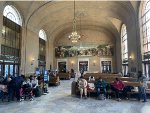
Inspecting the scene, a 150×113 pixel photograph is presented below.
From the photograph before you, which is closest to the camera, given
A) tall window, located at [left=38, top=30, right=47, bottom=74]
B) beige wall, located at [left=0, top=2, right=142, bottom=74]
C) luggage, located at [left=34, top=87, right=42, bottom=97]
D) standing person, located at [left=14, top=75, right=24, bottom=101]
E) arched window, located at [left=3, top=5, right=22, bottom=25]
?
standing person, located at [left=14, top=75, right=24, bottom=101]

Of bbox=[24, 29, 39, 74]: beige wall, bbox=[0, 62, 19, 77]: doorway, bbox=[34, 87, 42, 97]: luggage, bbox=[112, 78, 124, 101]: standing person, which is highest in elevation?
bbox=[24, 29, 39, 74]: beige wall

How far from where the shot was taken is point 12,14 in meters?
13.5

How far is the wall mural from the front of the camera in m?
25.3

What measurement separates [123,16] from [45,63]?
37.9 feet

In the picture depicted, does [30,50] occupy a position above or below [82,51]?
below

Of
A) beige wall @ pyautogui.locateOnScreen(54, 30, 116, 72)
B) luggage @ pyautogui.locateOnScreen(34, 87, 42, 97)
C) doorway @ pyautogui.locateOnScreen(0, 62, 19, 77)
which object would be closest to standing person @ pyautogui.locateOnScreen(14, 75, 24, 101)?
luggage @ pyautogui.locateOnScreen(34, 87, 42, 97)

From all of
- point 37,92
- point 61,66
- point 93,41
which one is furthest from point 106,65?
point 37,92

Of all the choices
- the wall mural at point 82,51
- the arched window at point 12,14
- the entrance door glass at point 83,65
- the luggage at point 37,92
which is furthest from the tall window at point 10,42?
the entrance door glass at point 83,65

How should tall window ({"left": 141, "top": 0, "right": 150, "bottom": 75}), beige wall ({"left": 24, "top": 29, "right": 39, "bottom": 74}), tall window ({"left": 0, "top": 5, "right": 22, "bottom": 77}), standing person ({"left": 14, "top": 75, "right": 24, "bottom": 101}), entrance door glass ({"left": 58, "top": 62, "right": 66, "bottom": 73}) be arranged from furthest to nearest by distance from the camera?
entrance door glass ({"left": 58, "top": 62, "right": 66, "bottom": 73}) → beige wall ({"left": 24, "top": 29, "right": 39, "bottom": 74}) → tall window ({"left": 141, "top": 0, "right": 150, "bottom": 75}) → tall window ({"left": 0, "top": 5, "right": 22, "bottom": 77}) → standing person ({"left": 14, "top": 75, "right": 24, "bottom": 101})

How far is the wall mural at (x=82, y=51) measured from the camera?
25.3m

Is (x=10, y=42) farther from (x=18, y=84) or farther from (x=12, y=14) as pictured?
(x=18, y=84)

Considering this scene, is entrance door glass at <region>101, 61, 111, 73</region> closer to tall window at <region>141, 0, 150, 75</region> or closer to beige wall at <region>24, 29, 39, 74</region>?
beige wall at <region>24, 29, 39, 74</region>

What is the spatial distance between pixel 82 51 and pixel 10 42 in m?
14.0

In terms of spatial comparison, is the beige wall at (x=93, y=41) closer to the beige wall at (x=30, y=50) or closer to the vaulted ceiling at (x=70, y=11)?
the vaulted ceiling at (x=70, y=11)
